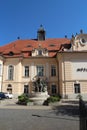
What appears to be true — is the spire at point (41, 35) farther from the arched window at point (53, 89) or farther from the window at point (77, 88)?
the window at point (77, 88)

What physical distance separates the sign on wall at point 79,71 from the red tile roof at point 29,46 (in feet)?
19.8

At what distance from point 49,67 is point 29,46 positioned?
7.19m

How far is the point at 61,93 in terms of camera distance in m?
32.0

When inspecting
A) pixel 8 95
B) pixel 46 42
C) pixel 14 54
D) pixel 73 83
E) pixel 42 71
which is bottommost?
pixel 8 95

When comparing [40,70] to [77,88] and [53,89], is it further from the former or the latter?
[77,88]

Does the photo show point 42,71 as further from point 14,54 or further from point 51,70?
point 14,54

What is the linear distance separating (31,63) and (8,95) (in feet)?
27.0

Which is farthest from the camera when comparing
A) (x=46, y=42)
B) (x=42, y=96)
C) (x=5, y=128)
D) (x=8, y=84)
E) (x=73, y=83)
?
→ (x=46, y=42)

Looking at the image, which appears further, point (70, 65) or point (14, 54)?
point (14, 54)

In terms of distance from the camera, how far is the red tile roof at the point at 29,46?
37000 millimetres

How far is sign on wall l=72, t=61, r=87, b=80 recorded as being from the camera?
3216 centimetres

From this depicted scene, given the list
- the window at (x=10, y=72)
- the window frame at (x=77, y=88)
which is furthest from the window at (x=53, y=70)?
the window at (x=10, y=72)

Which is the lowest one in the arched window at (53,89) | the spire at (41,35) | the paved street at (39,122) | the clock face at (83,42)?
the paved street at (39,122)

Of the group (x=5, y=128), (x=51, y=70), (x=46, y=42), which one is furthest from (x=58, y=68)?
(x=5, y=128)
